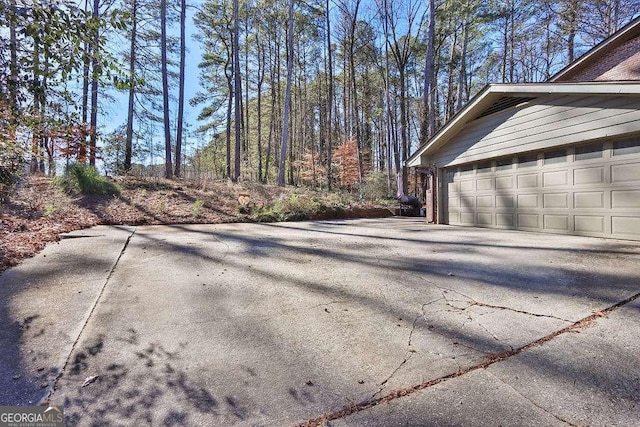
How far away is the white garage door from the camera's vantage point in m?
5.66

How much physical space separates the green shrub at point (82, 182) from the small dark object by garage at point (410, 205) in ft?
36.0

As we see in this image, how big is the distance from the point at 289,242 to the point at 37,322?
394cm

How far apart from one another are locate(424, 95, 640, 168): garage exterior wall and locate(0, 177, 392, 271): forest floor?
5332 millimetres

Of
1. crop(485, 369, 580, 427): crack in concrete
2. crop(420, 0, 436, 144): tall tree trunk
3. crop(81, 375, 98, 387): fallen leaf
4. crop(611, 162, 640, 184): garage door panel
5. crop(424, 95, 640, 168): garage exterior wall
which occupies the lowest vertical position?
crop(81, 375, 98, 387): fallen leaf

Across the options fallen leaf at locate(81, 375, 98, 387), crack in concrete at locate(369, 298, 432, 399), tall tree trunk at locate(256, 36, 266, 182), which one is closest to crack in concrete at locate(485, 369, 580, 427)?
crack in concrete at locate(369, 298, 432, 399)

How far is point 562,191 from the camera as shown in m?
6.63

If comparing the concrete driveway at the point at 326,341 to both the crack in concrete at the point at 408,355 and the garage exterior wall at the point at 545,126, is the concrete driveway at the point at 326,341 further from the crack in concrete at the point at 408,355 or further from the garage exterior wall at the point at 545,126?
the garage exterior wall at the point at 545,126

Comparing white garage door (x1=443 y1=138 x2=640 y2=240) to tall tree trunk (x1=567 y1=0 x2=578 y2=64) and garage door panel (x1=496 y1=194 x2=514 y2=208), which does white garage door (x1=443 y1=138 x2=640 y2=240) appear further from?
tall tree trunk (x1=567 y1=0 x2=578 y2=64)

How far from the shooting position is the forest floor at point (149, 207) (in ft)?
21.0

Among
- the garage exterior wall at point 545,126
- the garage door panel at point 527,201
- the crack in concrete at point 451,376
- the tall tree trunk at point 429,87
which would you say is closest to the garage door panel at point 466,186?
the garage exterior wall at point 545,126

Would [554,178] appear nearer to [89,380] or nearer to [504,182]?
[504,182]

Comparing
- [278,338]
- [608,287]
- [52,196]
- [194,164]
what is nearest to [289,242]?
[278,338]

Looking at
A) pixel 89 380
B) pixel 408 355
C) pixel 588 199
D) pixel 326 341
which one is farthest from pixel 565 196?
pixel 89 380

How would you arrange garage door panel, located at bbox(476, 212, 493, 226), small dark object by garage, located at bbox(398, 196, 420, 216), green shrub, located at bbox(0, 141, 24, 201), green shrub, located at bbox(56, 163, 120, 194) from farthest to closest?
small dark object by garage, located at bbox(398, 196, 420, 216) < green shrub, located at bbox(56, 163, 120, 194) < garage door panel, located at bbox(476, 212, 493, 226) < green shrub, located at bbox(0, 141, 24, 201)
